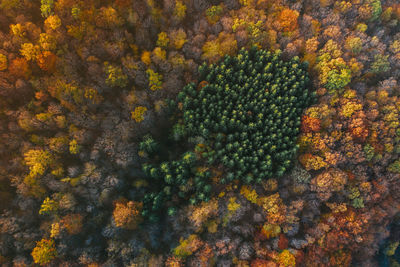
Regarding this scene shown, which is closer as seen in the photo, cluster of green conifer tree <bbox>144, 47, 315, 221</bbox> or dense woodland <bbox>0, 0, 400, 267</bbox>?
dense woodland <bbox>0, 0, 400, 267</bbox>

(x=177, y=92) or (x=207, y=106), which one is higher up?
(x=177, y=92)

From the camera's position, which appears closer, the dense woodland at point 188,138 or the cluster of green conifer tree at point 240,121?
the dense woodland at point 188,138

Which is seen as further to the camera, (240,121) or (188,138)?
(188,138)

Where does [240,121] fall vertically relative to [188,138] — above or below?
above

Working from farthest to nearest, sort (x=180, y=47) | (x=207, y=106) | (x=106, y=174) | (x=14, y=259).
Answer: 1. (x=180, y=47)
2. (x=207, y=106)
3. (x=106, y=174)
4. (x=14, y=259)

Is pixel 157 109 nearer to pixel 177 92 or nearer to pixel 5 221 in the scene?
pixel 177 92

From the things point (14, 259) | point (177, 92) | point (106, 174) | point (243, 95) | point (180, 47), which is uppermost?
point (180, 47)

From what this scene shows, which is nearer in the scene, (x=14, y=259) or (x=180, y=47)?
(x=14, y=259)

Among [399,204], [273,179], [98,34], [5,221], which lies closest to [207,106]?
[273,179]
